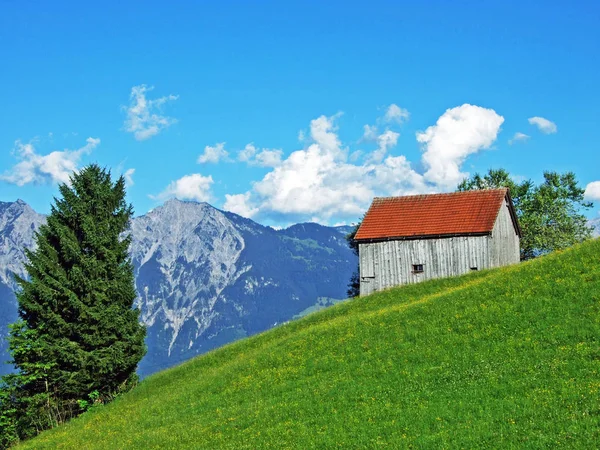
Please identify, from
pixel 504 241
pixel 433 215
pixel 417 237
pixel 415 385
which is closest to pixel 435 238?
pixel 417 237

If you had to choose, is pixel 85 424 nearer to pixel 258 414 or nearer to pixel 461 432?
pixel 258 414

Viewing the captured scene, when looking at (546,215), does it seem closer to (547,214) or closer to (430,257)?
(547,214)

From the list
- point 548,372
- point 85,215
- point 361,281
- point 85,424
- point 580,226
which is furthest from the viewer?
point 580,226

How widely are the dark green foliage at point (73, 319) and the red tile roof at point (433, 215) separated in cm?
2122

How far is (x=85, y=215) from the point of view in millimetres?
46719

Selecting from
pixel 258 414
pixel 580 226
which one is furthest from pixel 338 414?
pixel 580 226

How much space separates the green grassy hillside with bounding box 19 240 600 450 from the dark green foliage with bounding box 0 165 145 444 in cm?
433

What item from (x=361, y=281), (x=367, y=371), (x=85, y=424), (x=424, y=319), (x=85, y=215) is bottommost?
(x=85, y=424)

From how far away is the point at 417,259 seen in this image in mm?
53688

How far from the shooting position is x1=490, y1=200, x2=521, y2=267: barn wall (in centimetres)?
5291

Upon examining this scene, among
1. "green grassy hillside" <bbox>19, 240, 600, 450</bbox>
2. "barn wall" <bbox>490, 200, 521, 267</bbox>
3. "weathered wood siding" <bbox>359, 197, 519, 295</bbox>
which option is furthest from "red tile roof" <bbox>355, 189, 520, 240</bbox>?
"green grassy hillside" <bbox>19, 240, 600, 450</bbox>

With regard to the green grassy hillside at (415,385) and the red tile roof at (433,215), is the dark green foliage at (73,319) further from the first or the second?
the red tile roof at (433,215)

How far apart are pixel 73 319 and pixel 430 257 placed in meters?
28.7

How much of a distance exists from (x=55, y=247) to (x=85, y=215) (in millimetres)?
3349
